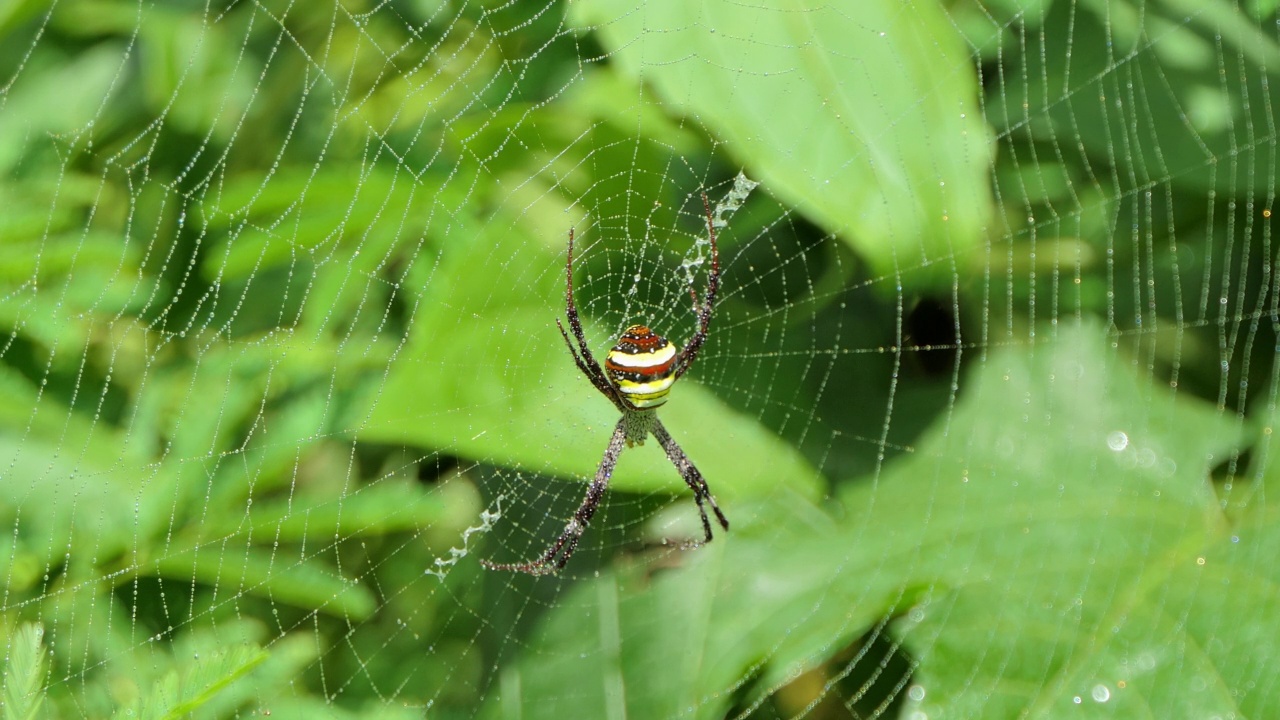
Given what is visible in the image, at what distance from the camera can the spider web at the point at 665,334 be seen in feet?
6.53

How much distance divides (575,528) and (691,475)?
34 cm

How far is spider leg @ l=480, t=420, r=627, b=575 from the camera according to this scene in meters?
2.52

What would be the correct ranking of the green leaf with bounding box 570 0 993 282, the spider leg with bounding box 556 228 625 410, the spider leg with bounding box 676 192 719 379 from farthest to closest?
the spider leg with bounding box 676 192 719 379 → the spider leg with bounding box 556 228 625 410 → the green leaf with bounding box 570 0 993 282

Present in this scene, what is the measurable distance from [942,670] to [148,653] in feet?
5.55

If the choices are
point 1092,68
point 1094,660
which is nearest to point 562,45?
point 1092,68

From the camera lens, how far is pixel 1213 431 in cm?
252

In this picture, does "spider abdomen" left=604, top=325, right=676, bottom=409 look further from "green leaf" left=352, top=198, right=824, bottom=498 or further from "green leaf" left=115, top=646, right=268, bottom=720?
"green leaf" left=115, top=646, right=268, bottom=720

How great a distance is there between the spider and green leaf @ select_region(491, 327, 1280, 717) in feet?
0.46

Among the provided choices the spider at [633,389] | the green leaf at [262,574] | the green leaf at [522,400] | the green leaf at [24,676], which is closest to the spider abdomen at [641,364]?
the spider at [633,389]

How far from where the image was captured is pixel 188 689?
1.19 m

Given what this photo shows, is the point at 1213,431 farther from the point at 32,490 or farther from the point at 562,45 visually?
the point at 32,490

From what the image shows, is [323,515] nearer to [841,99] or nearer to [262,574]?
[262,574]

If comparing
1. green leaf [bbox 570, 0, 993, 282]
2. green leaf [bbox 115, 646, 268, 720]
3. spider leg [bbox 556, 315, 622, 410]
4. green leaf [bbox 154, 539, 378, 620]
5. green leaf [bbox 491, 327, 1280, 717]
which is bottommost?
green leaf [bbox 491, 327, 1280, 717]

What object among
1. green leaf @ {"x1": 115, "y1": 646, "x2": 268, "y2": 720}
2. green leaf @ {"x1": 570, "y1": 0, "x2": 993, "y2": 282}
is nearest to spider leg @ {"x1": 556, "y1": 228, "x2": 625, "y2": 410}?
green leaf @ {"x1": 570, "y1": 0, "x2": 993, "y2": 282}
